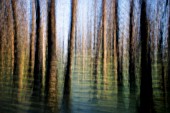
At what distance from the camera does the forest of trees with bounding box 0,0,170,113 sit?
1.51m

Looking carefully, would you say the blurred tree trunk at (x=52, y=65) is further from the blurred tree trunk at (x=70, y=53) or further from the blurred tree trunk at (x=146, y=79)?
the blurred tree trunk at (x=146, y=79)

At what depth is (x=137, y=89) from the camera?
1529mm

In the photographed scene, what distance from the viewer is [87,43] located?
1.67m

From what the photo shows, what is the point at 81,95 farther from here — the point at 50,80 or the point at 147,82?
the point at 147,82

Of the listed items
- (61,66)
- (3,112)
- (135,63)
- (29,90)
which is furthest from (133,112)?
(3,112)

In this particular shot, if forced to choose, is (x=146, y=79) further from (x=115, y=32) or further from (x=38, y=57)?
A: (x=38, y=57)

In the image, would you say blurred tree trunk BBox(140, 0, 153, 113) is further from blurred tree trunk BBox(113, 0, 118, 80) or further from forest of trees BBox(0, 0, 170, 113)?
blurred tree trunk BBox(113, 0, 118, 80)

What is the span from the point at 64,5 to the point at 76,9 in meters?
0.08

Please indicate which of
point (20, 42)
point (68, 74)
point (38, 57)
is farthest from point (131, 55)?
point (20, 42)

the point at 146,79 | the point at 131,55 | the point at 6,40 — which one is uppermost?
the point at 6,40

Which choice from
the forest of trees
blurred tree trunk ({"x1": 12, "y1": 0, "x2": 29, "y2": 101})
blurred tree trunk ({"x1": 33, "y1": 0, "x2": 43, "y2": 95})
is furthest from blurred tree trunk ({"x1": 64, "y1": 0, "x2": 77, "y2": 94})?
blurred tree trunk ({"x1": 12, "y1": 0, "x2": 29, "y2": 101})

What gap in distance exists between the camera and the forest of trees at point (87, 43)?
4.96 feet

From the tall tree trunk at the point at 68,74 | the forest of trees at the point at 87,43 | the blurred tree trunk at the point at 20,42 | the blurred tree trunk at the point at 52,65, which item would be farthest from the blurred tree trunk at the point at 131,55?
the blurred tree trunk at the point at 20,42

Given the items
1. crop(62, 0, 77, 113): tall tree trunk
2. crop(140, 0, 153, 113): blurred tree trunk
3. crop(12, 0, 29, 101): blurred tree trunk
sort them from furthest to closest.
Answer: crop(12, 0, 29, 101): blurred tree trunk
crop(62, 0, 77, 113): tall tree trunk
crop(140, 0, 153, 113): blurred tree trunk
